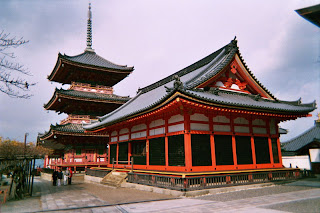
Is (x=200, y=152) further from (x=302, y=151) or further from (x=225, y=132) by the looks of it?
(x=302, y=151)

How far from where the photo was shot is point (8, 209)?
9508 millimetres

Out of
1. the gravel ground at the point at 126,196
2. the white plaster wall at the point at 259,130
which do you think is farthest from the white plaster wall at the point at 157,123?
the white plaster wall at the point at 259,130

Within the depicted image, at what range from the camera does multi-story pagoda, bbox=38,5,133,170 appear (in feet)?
87.5

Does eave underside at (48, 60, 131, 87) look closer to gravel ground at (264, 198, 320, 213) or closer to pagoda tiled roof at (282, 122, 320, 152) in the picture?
pagoda tiled roof at (282, 122, 320, 152)

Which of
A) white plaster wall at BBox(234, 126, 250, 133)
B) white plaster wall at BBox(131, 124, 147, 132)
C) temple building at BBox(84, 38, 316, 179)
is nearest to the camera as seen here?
temple building at BBox(84, 38, 316, 179)

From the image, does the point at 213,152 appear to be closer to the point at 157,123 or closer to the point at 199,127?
the point at 199,127

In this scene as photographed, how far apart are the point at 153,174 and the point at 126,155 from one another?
20.5ft

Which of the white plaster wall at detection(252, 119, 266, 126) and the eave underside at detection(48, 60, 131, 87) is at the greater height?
the eave underside at detection(48, 60, 131, 87)

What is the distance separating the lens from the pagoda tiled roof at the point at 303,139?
2558cm

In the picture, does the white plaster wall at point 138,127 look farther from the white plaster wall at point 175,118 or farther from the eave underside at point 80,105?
the eave underside at point 80,105

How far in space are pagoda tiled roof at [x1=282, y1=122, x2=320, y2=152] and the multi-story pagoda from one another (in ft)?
70.1

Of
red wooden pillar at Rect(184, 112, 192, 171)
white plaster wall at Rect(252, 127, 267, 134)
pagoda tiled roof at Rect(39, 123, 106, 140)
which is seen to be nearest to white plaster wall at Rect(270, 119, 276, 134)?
white plaster wall at Rect(252, 127, 267, 134)

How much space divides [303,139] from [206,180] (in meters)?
20.6

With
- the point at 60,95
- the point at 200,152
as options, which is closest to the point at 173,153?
the point at 200,152
